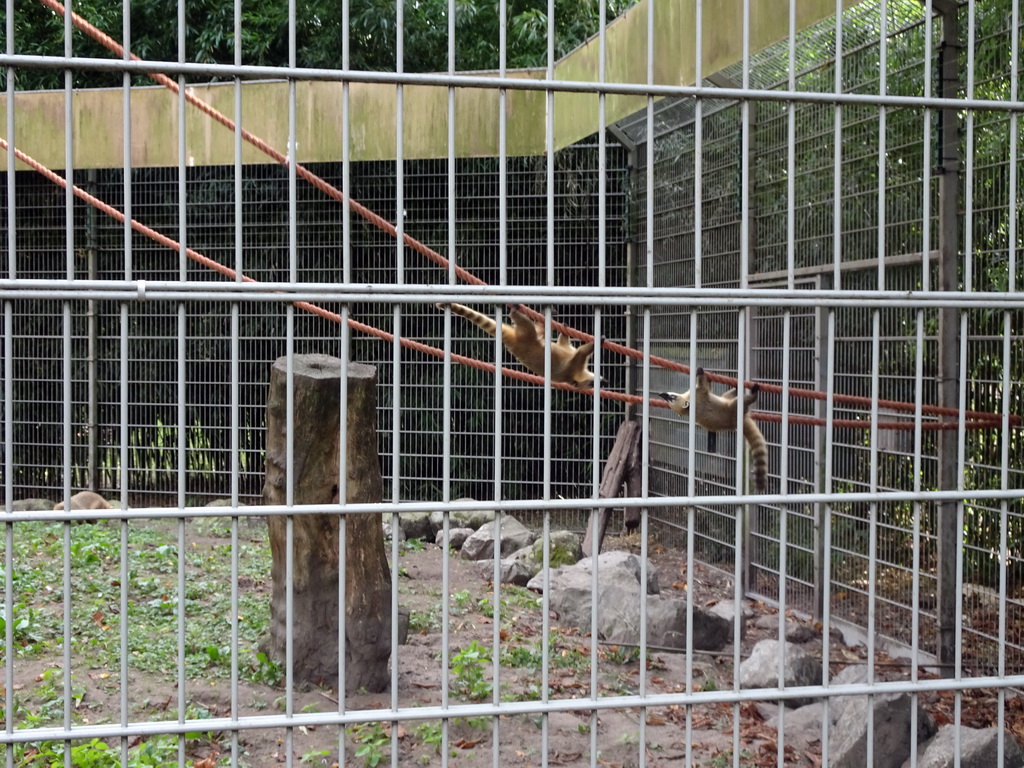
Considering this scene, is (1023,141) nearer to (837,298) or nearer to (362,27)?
(837,298)

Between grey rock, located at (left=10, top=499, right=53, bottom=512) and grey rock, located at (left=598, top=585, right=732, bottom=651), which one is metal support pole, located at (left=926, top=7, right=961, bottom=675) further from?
grey rock, located at (left=10, top=499, right=53, bottom=512)

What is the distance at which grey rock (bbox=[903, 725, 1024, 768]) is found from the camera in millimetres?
3930

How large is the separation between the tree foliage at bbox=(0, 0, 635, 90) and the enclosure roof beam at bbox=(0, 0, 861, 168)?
272 centimetres

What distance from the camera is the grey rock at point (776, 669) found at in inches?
202

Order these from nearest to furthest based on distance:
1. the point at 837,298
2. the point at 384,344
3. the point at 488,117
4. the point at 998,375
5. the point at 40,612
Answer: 1. the point at 837,298
2. the point at 998,375
3. the point at 40,612
4. the point at 488,117
5. the point at 384,344

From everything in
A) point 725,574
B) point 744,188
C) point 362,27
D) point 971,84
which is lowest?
point 725,574

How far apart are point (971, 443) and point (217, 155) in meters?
5.28

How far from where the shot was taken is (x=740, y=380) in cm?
270

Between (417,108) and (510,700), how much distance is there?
11.5 feet

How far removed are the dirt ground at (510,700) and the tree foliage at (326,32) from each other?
6004mm

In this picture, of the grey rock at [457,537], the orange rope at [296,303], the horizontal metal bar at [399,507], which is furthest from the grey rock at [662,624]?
the horizontal metal bar at [399,507]

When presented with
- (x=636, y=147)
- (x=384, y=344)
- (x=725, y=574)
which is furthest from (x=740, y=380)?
(x=384, y=344)

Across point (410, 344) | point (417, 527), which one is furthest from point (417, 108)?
point (417, 527)

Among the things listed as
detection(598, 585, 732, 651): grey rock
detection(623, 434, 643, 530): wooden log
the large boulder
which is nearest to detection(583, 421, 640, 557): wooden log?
detection(623, 434, 643, 530): wooden log
